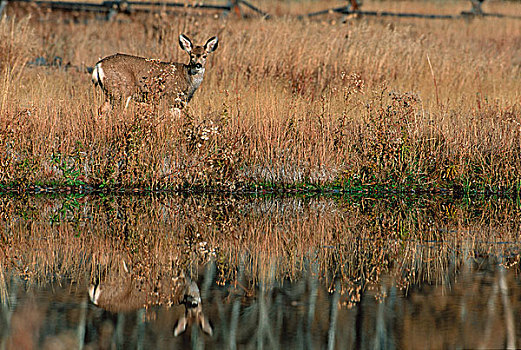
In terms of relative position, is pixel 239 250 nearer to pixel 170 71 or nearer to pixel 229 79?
pixel 170 71

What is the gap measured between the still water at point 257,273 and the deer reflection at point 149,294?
17 mm

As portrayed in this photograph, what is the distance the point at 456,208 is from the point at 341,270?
10.8 ft

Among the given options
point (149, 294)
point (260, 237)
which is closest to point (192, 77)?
point (260, 237)

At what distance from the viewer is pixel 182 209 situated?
9773 mm

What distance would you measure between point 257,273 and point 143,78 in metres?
5.53

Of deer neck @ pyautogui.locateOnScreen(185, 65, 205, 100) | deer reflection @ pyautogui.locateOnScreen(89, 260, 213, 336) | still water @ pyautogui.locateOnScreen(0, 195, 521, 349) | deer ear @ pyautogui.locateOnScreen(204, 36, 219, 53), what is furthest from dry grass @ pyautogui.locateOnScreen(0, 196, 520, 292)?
deer ear @ pyautogui.locateOnScreen(204, 36, 219, 53)

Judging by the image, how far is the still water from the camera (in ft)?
18.1

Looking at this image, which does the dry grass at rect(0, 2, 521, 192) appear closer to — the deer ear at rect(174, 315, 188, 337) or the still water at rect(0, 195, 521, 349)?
the still water at rect(0, 195, 521, 349)

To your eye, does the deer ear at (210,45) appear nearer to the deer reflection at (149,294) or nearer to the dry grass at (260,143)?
the dry grass at (260,143)

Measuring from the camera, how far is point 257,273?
7109 mm

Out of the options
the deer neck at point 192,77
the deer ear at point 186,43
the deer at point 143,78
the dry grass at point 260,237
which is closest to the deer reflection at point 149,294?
the dry grass at point 260,237

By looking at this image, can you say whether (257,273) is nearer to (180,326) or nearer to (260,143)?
(180,326)

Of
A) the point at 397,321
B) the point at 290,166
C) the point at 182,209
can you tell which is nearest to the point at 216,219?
the point at 182,209

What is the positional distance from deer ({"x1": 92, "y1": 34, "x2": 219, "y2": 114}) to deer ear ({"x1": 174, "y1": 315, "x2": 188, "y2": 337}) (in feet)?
20.7
